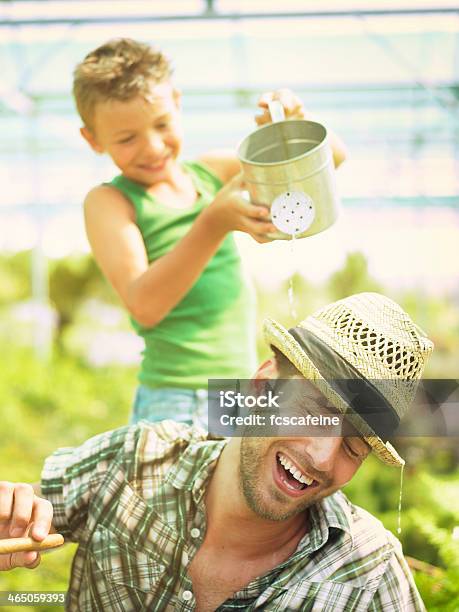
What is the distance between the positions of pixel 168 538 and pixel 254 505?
0.16m

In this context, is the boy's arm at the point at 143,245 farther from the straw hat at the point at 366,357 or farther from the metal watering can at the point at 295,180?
the straw hat at the point at 366,357

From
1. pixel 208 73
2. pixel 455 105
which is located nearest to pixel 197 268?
pixel 455 105

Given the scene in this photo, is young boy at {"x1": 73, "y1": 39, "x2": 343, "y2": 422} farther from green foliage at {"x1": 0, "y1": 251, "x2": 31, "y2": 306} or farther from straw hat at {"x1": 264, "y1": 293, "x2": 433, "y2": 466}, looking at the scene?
green foliage at {"x1": 0, "y1": 251, "x2": 31, "y2": 306}

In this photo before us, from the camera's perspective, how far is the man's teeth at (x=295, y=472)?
1.25m

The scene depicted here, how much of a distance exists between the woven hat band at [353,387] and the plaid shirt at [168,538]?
0.18 m

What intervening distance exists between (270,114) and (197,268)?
11.6 inches

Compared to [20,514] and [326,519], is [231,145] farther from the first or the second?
[20,514]

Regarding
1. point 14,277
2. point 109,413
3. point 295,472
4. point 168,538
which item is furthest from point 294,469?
point 14,277

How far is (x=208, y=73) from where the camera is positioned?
7.92 metres

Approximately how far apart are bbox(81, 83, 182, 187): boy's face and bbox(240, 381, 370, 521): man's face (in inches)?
23.5

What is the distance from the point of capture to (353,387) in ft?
4.13

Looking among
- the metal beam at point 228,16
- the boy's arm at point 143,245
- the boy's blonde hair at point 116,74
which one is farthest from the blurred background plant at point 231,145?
the boy's blonde hair at point 116,74

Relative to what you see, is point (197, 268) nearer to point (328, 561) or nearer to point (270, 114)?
point (270, 114)

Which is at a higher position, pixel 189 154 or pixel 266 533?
pixel 266 533
